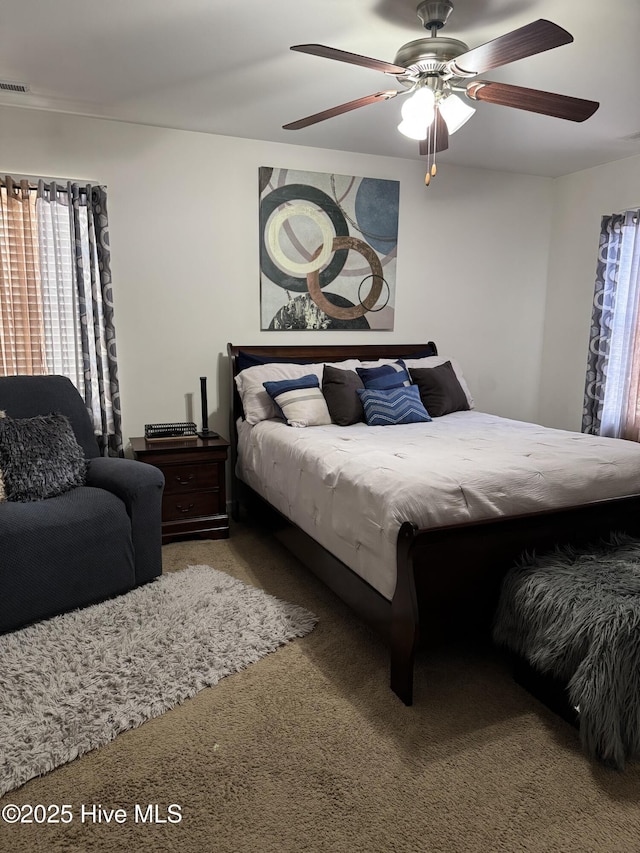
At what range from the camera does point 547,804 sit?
5.16 feet

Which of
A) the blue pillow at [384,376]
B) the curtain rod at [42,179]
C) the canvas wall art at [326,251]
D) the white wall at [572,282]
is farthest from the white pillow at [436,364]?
the curtain rod at [42,179]

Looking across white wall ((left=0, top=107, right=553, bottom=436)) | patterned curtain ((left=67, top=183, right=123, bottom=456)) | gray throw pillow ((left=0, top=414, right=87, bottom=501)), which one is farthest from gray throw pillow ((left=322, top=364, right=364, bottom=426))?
gray throw pillow ((left=0, top=414, right=87, bottom=501))

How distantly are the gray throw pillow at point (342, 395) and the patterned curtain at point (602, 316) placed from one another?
1.91m

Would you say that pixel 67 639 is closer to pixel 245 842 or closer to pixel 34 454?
pixel 34 454

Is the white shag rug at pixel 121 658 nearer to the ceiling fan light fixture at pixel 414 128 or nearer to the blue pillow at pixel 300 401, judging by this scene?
the blue pillow at pixel 300 401

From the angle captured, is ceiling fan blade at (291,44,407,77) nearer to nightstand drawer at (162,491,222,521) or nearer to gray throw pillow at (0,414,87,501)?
gray throw pillow at (0,414,87,501)

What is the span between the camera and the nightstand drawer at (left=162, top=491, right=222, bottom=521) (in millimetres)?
3404

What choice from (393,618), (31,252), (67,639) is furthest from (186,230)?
(393,618)

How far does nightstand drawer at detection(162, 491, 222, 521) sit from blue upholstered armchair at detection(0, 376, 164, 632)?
526 mm

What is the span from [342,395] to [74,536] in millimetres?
1721

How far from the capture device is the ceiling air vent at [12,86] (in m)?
2.87

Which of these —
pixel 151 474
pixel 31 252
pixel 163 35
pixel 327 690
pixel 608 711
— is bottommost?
pixel 327 690

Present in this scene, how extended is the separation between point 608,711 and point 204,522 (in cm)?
239

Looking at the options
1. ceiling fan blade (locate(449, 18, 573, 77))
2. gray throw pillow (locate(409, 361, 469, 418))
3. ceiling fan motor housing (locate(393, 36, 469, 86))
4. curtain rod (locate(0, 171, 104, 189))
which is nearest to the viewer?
ceiling fan blade (locate(449, 18, 573, 77))
